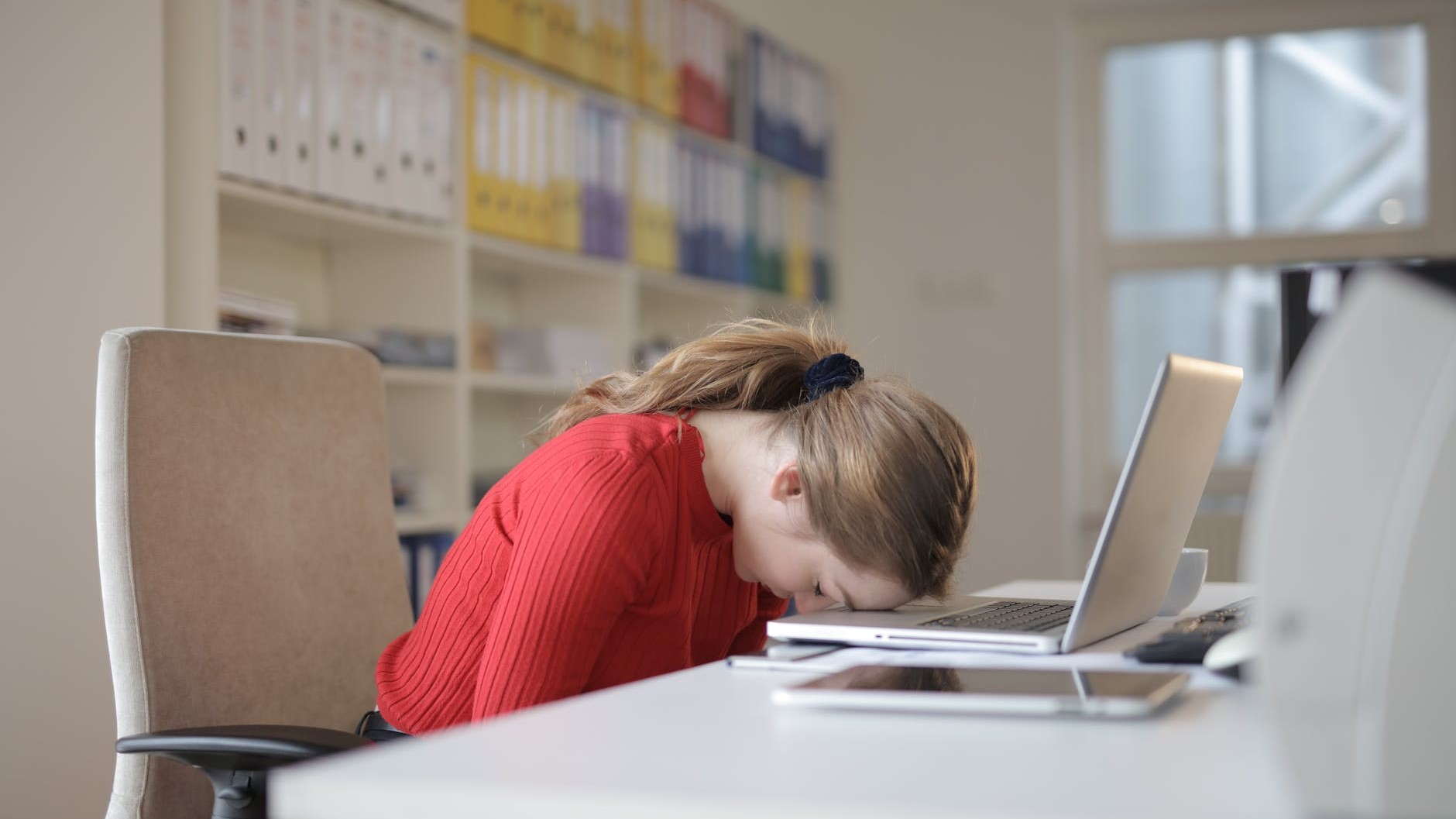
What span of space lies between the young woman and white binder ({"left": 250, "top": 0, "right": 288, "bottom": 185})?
1244mm

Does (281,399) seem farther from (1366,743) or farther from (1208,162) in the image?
(1208,162)

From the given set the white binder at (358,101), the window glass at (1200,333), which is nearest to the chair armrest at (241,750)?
the white binder at (358,101)

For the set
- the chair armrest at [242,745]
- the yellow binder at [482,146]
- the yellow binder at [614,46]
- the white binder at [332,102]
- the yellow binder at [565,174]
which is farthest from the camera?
the yellow binder at [614,46]

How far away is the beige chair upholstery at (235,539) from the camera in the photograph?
1205mm

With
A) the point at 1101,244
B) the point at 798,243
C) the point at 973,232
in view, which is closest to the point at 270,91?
the point at 798,243

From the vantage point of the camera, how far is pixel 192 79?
2170 mm

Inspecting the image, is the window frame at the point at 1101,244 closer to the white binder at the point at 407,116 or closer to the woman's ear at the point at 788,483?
the white binder at the point at 407,116

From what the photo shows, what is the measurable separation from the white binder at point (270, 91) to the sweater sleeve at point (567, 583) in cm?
146

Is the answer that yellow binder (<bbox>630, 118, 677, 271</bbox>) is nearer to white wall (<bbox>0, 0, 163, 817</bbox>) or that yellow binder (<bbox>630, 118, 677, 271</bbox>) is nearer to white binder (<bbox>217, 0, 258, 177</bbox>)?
white binder (<bbox>217, 0, 258, 177</bbox>)

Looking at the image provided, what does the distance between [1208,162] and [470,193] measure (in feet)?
9.05

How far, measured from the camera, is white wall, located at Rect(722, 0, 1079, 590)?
448 cm

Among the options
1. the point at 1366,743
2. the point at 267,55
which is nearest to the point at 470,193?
the point at 267,55

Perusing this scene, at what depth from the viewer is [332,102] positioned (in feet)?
8.07

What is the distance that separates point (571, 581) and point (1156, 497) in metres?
0.44
